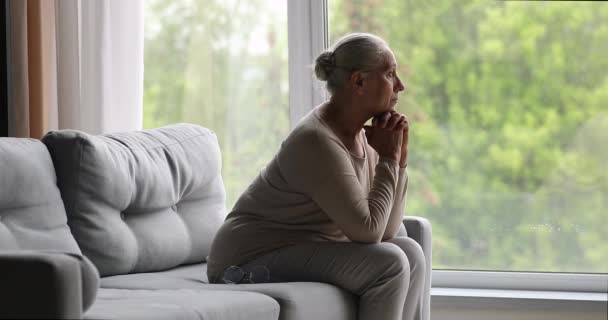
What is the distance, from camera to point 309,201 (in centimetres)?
257

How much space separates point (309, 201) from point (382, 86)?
39 cm

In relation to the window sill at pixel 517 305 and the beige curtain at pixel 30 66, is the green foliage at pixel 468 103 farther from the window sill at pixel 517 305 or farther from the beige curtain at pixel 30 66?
the beige curtain at pixel 30 66

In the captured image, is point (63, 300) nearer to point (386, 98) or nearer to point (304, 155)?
Result: point (304, 155)

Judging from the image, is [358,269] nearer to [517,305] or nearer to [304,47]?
[517,305]

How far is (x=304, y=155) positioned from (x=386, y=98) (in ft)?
1.09

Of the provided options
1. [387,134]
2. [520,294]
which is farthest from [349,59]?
[520,294]

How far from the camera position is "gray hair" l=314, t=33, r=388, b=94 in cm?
263

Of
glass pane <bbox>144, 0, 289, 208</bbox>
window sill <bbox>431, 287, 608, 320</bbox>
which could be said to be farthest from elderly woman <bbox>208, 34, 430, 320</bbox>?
glass pane <bbox>144, 0, 289, 208</bbox>

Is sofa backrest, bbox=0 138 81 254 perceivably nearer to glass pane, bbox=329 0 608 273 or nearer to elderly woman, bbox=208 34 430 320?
elderly woman, bbox=208 34 430 320

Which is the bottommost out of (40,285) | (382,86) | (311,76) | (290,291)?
(290,291)

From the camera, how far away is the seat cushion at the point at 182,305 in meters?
1.91

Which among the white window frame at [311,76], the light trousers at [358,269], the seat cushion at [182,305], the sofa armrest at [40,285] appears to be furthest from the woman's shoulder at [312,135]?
the white window frame at [311,76]

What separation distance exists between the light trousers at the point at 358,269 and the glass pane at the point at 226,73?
55.7 inches

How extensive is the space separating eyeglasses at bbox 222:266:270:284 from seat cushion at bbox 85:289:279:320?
210 millimetres
